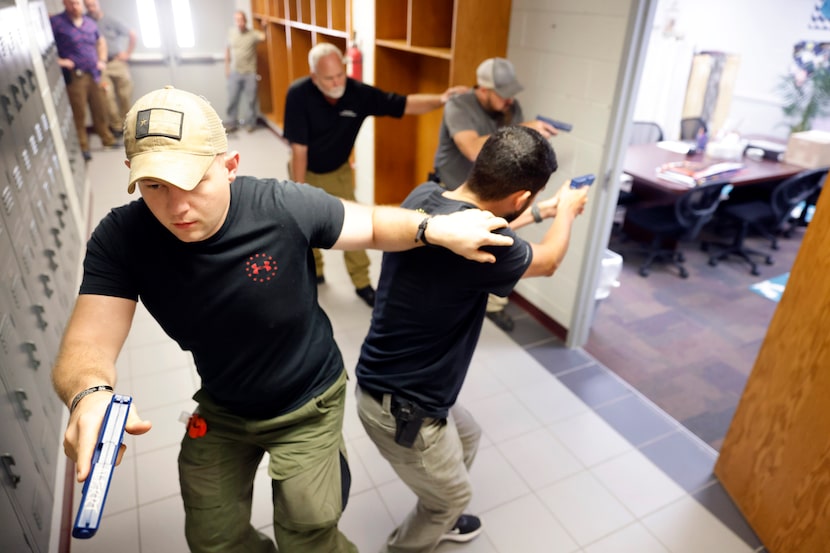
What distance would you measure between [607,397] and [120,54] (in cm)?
685

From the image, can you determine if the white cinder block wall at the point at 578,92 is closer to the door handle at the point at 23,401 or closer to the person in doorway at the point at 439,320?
the person in doorway at the point at 439,320

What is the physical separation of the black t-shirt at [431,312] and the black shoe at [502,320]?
172cm

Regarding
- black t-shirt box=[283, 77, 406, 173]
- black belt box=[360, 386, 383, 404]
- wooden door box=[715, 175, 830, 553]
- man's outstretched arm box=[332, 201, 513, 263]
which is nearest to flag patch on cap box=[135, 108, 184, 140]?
man's outstretched arm box=[332, 201, 513, 263]

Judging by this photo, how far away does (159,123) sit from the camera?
3.50 feet

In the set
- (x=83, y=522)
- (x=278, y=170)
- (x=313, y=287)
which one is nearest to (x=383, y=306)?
(x=313, y=287)

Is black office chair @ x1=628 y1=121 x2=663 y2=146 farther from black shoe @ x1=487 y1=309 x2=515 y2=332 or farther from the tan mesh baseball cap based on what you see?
the tan mesh baseball cap

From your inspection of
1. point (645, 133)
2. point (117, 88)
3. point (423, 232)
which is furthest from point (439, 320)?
point (117, 88)

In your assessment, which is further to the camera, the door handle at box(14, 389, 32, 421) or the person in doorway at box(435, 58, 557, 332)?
the person in doorway at box(435, 58, 557, 332)

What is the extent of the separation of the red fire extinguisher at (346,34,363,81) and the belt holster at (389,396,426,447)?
3.59 metres

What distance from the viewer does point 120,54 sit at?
6535mm

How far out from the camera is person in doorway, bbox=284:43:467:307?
3031 millimetres

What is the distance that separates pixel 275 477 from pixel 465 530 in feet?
3.02

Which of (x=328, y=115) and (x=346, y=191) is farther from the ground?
(x=328, y=115)

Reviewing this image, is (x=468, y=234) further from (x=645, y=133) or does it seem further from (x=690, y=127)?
(x=690, y=127)
